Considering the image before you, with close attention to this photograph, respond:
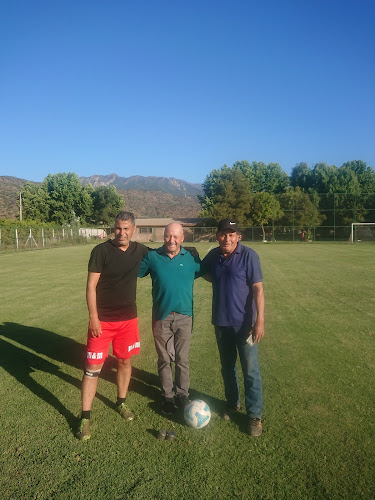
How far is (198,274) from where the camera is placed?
4.05 meters

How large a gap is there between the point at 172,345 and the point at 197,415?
0.73 m

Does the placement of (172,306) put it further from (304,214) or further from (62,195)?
(62,195)

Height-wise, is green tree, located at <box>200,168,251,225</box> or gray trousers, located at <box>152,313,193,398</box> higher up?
green tree, located at <box>200,168,251,225</box>

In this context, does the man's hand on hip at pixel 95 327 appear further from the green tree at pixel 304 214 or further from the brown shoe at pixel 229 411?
the green tree at pixel 304 214

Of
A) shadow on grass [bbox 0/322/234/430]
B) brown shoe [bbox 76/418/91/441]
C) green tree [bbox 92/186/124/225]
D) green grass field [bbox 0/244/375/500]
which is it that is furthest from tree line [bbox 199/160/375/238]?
brown shoe [bbox 76/418/91/441]

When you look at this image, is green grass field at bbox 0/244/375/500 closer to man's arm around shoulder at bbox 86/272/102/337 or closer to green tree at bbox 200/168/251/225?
man's arm around shoulder at bbox 86/272/102/337

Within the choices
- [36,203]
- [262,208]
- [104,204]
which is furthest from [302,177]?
[36,203]

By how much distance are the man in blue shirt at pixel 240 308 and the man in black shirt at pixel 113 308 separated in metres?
0.84

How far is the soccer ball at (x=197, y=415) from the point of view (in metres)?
3.58

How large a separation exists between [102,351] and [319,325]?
5.06 m

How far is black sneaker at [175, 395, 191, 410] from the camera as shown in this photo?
3970mm

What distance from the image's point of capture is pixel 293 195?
172 feet

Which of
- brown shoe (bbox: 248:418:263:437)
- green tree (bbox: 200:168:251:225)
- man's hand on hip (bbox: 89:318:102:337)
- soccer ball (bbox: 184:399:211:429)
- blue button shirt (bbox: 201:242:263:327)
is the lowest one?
brown shoe (bbox: 248:418:263:437)

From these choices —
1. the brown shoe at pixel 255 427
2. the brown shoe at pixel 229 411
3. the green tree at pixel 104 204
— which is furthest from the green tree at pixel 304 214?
the brown shoe at pixel 255 427
